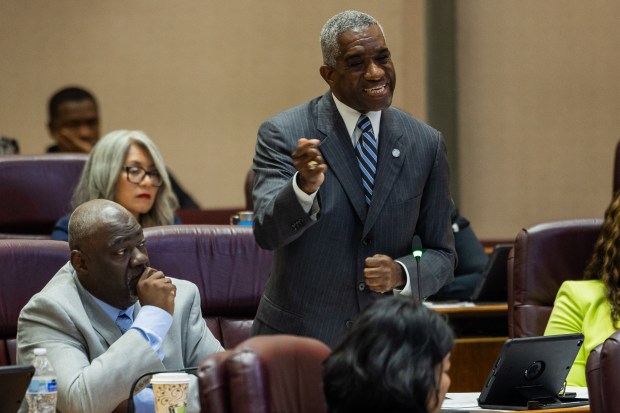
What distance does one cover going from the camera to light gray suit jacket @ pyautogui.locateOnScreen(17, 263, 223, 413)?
304cm

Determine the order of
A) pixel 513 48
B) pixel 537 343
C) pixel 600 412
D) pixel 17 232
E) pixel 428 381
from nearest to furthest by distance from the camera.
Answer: pixel 428 381 < pixel 600 412 < pixel 537 343 < pixel 17 232 < pixel 513 48

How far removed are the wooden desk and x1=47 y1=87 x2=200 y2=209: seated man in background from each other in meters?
2.30

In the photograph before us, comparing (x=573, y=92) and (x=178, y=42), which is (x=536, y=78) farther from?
(x=178, y=42)

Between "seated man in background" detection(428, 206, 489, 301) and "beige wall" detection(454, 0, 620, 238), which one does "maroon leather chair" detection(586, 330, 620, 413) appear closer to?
"seated man in background" detection(428, 206, 489, 301)

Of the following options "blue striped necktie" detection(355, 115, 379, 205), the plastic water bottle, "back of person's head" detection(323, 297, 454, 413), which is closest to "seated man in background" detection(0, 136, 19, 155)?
"blue striped necktie" detection(355, 115, 379, 205)

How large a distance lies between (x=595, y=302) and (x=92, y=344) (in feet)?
5.35

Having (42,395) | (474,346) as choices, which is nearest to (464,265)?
(474,346)

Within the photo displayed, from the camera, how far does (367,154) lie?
3199 mm

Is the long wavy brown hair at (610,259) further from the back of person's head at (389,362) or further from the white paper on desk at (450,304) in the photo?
the back of person's head at (389,362)

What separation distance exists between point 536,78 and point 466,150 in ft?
2.31

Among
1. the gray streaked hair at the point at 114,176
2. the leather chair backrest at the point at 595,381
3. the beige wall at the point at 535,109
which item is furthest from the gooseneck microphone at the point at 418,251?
the beige wall at the point at 535,109

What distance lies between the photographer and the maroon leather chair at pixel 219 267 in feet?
12.8

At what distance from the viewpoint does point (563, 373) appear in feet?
10.5

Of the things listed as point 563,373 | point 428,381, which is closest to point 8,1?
point 563,373
